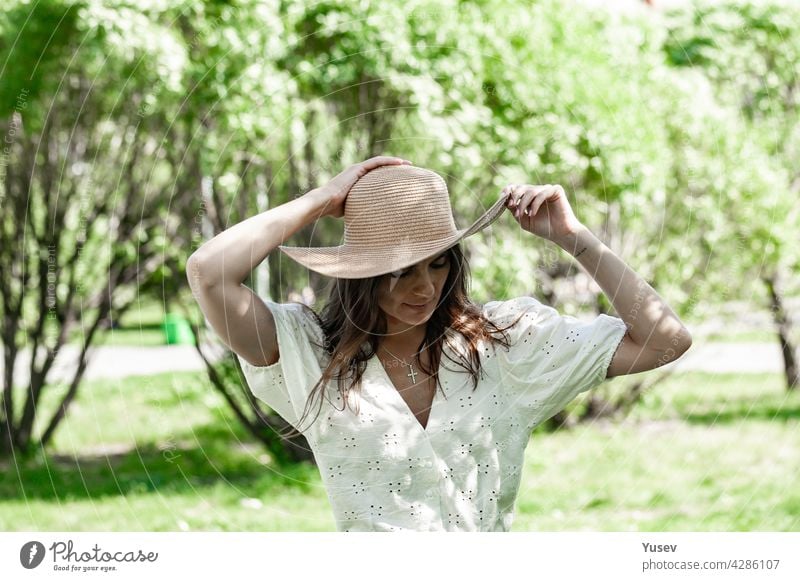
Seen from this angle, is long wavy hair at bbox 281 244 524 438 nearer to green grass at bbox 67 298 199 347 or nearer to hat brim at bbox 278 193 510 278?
hat brim at bbox 278 193 510 278

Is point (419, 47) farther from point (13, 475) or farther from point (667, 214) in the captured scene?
point (13, 475)

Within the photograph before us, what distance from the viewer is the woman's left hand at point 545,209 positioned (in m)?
2.34

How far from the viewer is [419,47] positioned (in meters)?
4.82

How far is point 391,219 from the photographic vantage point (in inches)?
97.0

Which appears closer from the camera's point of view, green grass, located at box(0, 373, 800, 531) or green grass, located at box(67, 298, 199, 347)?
green grass, located at box(0, 373, 800, 531)

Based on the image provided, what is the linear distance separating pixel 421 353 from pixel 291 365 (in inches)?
12.1

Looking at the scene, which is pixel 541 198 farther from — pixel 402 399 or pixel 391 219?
pixel 402 399

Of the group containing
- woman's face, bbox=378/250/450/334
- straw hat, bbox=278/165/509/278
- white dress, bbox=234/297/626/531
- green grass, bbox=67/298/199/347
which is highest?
straw hat, bbox=278/165/509/278

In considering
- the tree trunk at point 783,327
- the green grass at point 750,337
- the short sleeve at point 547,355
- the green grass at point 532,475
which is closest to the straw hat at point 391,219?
the short sleeve at point 547,355

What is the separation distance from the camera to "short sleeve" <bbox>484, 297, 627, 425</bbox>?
2410 mm

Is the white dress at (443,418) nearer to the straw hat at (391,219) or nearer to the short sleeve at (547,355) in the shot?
the short sleeve at (547,355)

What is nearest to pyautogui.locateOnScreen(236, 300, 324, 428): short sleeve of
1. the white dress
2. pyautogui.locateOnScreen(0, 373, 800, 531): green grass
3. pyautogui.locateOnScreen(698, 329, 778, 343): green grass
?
the white dress

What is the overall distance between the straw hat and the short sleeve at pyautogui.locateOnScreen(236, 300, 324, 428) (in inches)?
5.1
